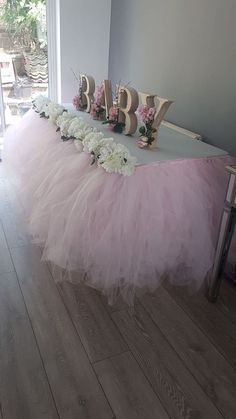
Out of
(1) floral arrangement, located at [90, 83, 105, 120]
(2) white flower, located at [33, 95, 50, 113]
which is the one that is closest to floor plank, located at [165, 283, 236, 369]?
(1) floral arrangement, located at [90, 83, 105, 120]

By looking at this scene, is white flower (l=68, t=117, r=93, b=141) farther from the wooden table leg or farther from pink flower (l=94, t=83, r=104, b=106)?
the wooden table leg

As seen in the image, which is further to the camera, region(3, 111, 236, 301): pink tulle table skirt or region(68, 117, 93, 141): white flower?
region(68, 117, 93, 141): white flower

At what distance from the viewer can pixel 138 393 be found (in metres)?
1.25

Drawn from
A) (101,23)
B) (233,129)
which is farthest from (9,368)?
(101,23)

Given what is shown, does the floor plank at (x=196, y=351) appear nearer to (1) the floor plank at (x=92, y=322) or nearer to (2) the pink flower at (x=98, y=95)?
(1) the floor plank at (x=92, y=322)

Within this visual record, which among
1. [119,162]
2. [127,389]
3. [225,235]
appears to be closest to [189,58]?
[119,162]

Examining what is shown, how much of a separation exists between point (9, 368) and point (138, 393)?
513 millimetres

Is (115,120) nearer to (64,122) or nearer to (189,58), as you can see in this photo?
(64,122)

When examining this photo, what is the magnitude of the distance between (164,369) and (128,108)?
134 cm

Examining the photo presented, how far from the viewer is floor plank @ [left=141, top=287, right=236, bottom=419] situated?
1266 millimetres

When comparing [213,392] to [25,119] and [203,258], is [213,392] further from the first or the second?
[25,119]

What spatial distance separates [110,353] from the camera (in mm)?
1403

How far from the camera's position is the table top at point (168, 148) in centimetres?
169

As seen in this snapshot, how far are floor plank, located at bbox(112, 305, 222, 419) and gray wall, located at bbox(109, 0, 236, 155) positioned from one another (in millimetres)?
1118
